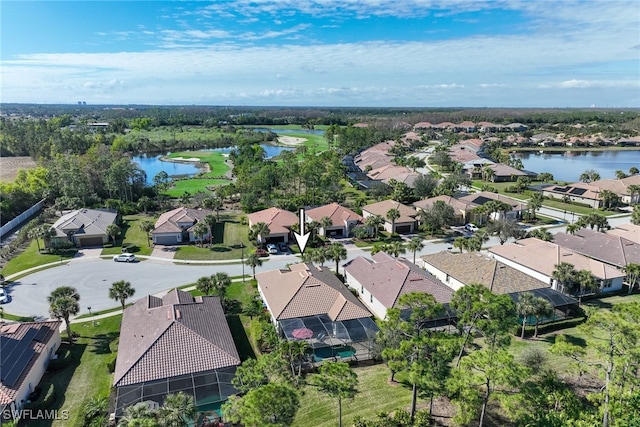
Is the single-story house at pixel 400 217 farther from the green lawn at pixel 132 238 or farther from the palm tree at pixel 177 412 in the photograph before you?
the palm tree at pixel 177 412

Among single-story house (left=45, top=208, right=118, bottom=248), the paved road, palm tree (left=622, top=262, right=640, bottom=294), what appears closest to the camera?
the paved road

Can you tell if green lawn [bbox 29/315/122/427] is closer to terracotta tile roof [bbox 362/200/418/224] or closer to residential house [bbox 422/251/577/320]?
residential house [bbox 422/251/577/320]

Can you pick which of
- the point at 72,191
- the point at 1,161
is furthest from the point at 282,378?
the point at 1,161

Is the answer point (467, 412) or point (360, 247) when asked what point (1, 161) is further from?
point (467, 412)

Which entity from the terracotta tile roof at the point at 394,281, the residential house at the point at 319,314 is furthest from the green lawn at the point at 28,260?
the terracotta tile roof at the point at 394,281

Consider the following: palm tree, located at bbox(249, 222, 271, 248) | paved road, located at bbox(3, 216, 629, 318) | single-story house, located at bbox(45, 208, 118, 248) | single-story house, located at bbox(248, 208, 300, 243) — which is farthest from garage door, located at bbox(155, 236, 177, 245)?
single-story house, located at bbox(248, 208, 300, 243)

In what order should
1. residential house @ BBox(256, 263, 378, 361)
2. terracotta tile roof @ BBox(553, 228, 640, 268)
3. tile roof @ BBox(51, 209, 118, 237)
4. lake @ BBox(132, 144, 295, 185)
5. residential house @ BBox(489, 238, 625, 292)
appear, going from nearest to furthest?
residential house @ BBox(256, 263, 378, 361) → residential house @ BBox(489, 238, 625, 292) → terracotta tile roof @ BBox(553, 228, 640, 268) → tile roof @ BBox(51, 209, 118, 237) → lake @ BBox(132, 144, 295, 185)

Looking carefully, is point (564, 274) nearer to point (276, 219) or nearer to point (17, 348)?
point (276, 219)
